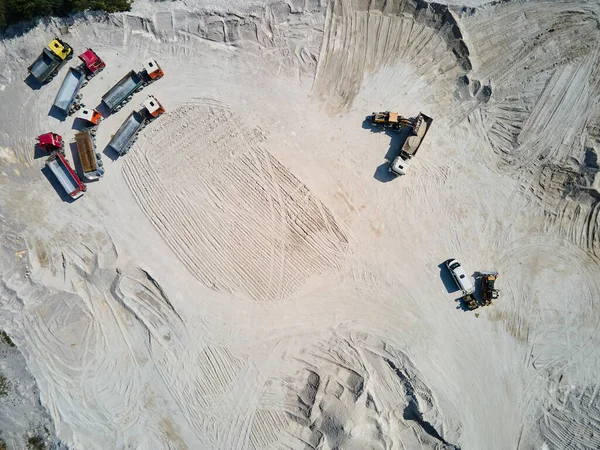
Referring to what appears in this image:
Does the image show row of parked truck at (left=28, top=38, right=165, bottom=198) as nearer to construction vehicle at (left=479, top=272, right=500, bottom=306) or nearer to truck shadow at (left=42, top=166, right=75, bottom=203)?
truck shadow at (left=42, top=166, right=75, bottom=203)

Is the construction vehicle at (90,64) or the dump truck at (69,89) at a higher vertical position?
the construction vehicle at (90,64)

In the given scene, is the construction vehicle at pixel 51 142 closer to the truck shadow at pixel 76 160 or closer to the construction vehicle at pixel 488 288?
the truck shadow at pixel 76 160

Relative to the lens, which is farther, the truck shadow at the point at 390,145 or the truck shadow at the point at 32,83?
the truck shadow at the point at 32,83

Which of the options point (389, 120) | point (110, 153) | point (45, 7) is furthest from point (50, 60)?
point (389, 120)

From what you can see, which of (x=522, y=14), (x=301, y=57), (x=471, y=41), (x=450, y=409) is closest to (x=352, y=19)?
(x=301, y=57)

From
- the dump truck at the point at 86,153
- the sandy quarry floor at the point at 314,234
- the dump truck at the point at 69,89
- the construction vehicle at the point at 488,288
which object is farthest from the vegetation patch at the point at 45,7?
Result: the construction vehicle at the point at 488,288
